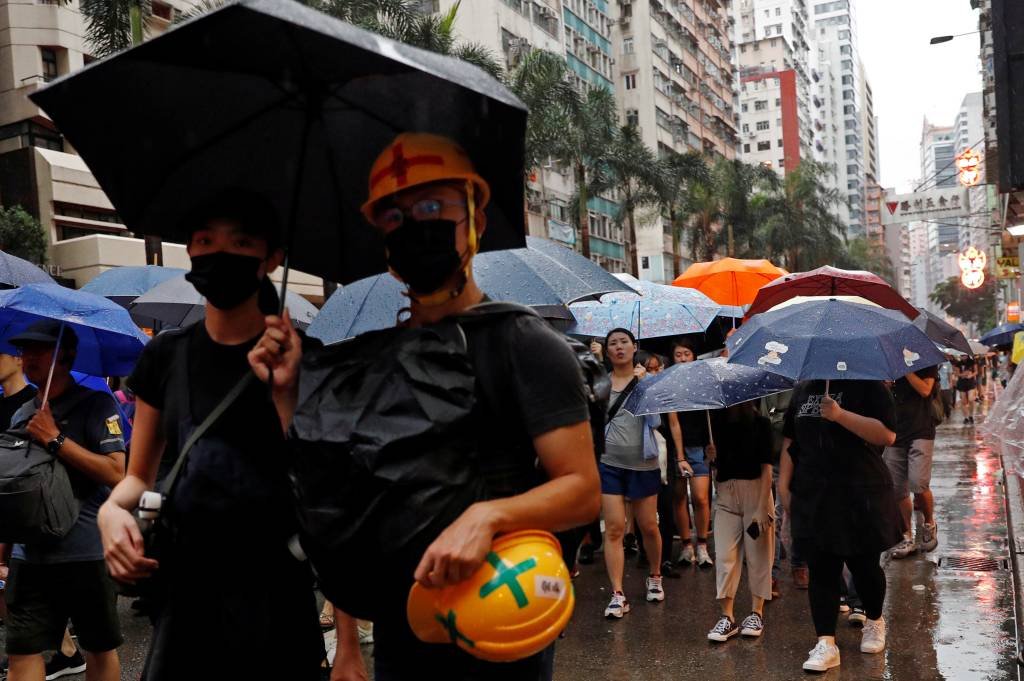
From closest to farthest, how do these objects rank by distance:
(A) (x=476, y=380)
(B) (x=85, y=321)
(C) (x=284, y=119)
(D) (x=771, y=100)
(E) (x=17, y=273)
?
(A) (x=476, y=380)
(C) (x=284, y=119)
(B) (x=85, y=321)
(E) (x=17, y=273)
(D) (x=771, y=100)

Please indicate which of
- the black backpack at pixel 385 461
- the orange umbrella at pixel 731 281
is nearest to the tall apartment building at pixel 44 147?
the orange umbrella at pixel 731 281

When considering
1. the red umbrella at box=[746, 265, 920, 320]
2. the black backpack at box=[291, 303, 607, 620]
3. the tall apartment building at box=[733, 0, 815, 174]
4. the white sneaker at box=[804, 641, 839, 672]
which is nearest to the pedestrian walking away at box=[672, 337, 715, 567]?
the red umbrella at box=[746, 265, 920, 320]

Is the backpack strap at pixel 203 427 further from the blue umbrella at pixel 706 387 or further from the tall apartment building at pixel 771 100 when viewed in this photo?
the tall apartment building at pixel 771 100

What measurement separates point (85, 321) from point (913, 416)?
7424mm

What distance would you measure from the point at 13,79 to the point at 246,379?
106 ft

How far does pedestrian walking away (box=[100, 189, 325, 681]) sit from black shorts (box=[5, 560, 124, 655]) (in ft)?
6.75

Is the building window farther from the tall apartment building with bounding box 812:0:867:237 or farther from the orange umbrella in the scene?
the tall apartment building with bounding box 812:0:867:237

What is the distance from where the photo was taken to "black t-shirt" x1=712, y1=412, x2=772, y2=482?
7227mm

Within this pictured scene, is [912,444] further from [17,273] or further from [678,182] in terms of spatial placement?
[678,182]

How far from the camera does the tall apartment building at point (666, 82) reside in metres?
67.2

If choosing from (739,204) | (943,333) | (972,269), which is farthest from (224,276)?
(739,204)

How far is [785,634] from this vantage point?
7074 mm

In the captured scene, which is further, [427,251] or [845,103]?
[845,103]

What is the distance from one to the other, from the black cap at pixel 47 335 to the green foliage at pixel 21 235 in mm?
24653
